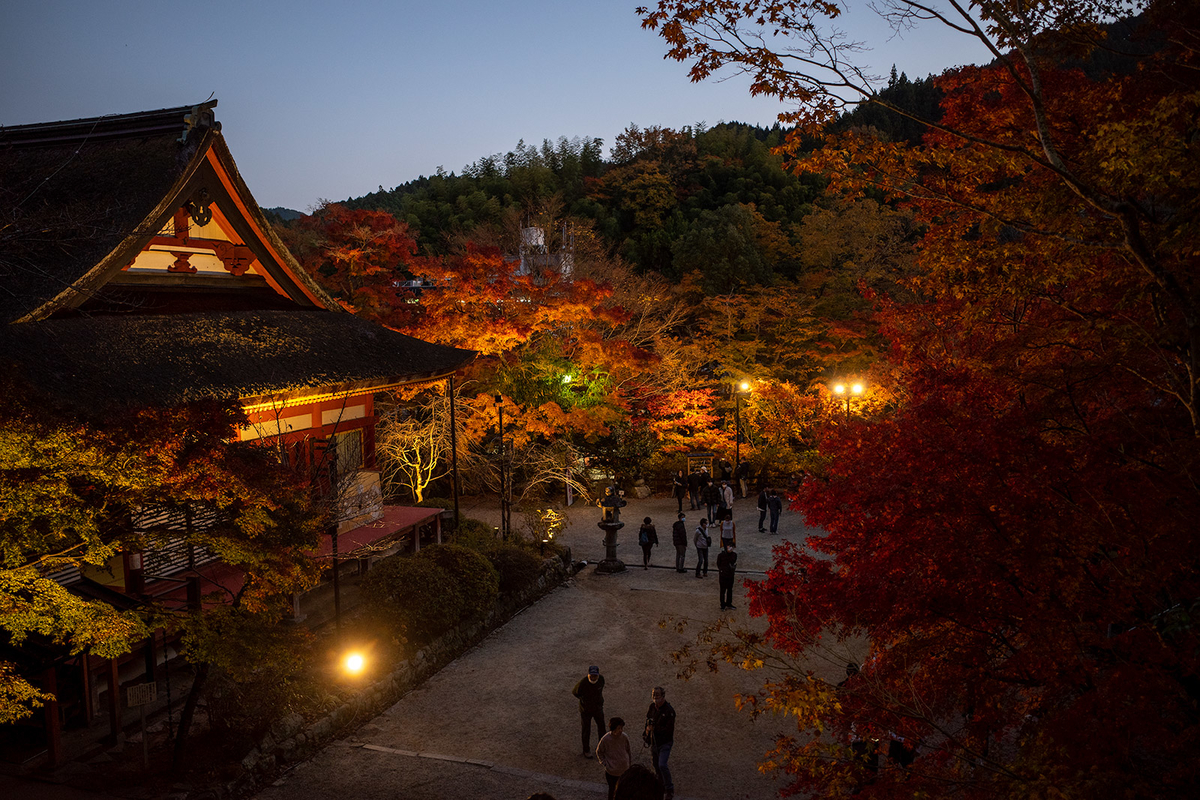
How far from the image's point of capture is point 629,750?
7777mm

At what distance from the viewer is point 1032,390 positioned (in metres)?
7.27

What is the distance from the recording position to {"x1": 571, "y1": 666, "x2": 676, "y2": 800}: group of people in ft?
22.5

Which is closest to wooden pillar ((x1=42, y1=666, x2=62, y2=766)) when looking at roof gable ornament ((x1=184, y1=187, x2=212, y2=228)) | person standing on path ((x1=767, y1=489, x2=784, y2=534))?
roof gable ornament ((x1=184, y1=187, x2=212, y2=228))

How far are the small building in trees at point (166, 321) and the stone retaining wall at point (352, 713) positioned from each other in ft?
6.35

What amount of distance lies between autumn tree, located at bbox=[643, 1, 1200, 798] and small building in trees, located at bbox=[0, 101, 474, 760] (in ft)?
22.3

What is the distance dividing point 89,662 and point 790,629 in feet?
29.2

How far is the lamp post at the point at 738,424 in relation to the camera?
23.2 meters

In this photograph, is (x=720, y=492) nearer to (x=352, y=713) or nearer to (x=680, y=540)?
(x=680, y=540)

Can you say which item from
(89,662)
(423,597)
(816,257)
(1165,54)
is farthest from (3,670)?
(816,257)

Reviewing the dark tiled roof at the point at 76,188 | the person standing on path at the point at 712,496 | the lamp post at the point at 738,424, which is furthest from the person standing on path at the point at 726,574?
the dark tiled roof at the point at 76,188

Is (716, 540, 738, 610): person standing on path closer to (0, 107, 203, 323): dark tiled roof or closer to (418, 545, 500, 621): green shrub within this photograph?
(418, 545, 500, 621): green shrub

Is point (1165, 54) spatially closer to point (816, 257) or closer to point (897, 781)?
point (897, 781)

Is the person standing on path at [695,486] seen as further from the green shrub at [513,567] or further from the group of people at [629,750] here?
the group of people at [629,750]

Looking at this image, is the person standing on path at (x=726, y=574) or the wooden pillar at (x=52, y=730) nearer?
the wooden pillar at (x=52, y=730)
